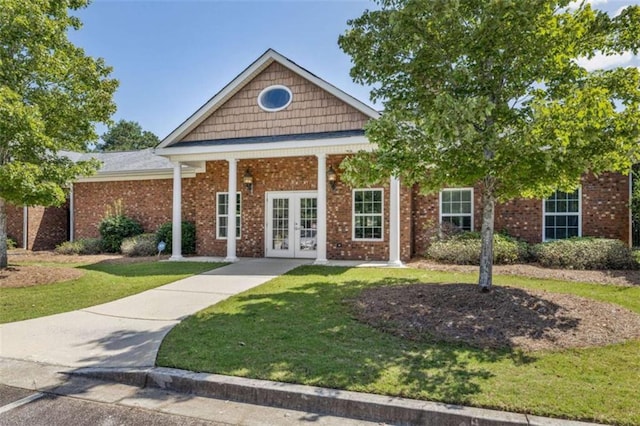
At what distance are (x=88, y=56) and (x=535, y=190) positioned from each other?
11.3 metres

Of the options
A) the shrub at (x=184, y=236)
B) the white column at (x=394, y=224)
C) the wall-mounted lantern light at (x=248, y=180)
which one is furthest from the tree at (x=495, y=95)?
the shrub at (x=184, y=236)

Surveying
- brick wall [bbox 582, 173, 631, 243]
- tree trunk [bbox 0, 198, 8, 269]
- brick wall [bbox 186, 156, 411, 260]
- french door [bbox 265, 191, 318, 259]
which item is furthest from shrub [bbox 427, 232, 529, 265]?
tree trunk [bbox 0, 198, 8, 269]

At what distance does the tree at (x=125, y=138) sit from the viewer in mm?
61375

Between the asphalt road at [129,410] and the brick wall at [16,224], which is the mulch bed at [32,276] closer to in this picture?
the asphalt road at [129,410]

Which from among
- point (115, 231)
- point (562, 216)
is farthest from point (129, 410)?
point (115, 231)

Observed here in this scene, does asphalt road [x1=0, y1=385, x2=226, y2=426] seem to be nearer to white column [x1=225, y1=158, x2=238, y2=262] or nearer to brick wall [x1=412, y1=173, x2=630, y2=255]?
brick wall [x1=412, y1=173, x2=630, y2=255]

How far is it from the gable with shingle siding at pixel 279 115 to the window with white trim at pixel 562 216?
635 cm

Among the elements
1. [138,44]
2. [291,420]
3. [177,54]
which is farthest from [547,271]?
[138,44]

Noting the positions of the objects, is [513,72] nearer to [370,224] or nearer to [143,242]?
[370,224]

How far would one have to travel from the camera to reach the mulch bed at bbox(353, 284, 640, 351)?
4.94 metres

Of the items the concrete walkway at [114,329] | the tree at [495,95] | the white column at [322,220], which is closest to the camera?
the concrete walkway at [114,329]

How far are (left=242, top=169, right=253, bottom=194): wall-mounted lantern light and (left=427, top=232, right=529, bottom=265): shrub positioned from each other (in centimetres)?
642

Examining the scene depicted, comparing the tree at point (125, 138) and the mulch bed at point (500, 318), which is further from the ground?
the tree at point (125, 138)

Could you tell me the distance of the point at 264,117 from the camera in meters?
12.6
